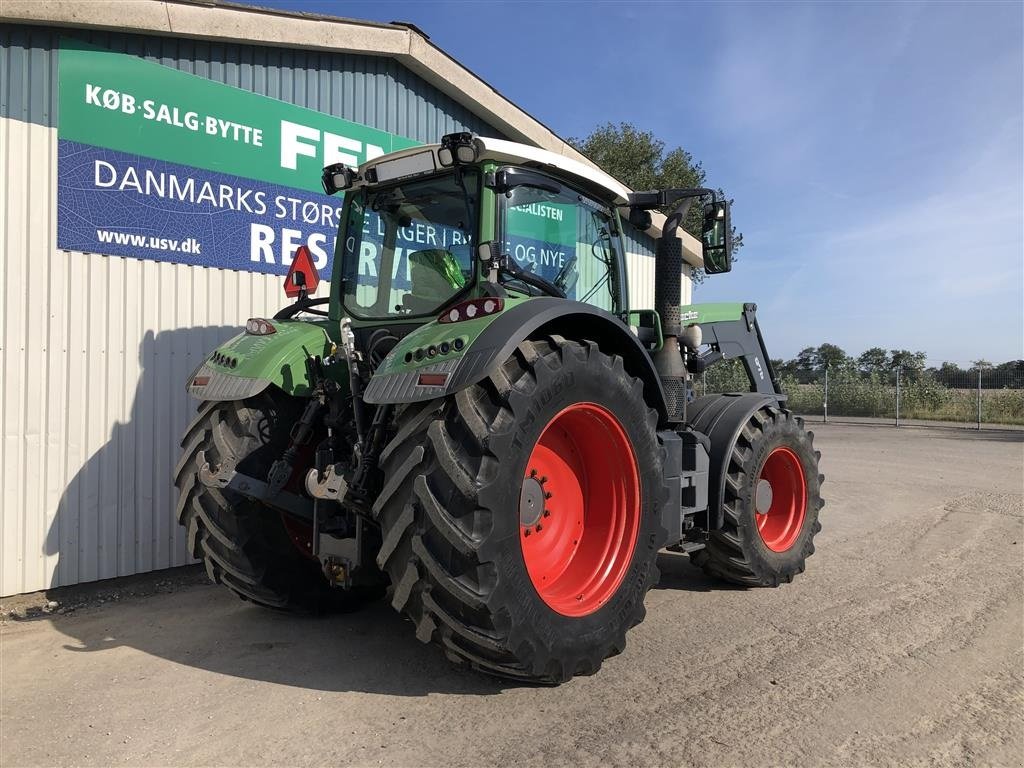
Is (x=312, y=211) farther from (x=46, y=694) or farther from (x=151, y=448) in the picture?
(x=46, y=694)

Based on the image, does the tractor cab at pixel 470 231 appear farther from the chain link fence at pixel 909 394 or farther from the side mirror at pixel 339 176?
the chain link fence at pixel 909 394

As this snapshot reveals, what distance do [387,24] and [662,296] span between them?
4.09m

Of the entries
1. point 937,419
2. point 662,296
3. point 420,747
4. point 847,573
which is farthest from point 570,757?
point 937,419

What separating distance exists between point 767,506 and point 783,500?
1.40 ft

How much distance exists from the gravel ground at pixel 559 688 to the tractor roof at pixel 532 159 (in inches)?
101

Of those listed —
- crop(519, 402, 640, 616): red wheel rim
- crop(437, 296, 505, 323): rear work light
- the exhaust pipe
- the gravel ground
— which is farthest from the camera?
the exhaust pipe

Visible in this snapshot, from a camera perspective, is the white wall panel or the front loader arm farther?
the front loader arm

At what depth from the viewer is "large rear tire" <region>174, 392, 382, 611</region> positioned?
12.5 feet

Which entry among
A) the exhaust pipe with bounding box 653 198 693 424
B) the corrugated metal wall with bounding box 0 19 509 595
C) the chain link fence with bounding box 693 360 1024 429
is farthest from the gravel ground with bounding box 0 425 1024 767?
the chain link fence with bounding box 693 360 1024 429

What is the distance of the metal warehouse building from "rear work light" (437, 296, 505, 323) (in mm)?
3307

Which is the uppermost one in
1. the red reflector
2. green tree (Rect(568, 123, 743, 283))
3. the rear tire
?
green tree (Rect(568, 123, 743, 283))

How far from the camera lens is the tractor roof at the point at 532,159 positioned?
11.9 feet

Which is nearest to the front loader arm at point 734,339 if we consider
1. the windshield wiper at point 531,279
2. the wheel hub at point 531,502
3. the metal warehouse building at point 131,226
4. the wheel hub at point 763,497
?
the wheel hub at point 763,497

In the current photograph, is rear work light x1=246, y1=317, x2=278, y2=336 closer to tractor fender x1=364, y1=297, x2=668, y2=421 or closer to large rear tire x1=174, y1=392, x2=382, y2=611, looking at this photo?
large rear tire x1=174, y1=392, x2=382, y2=611
